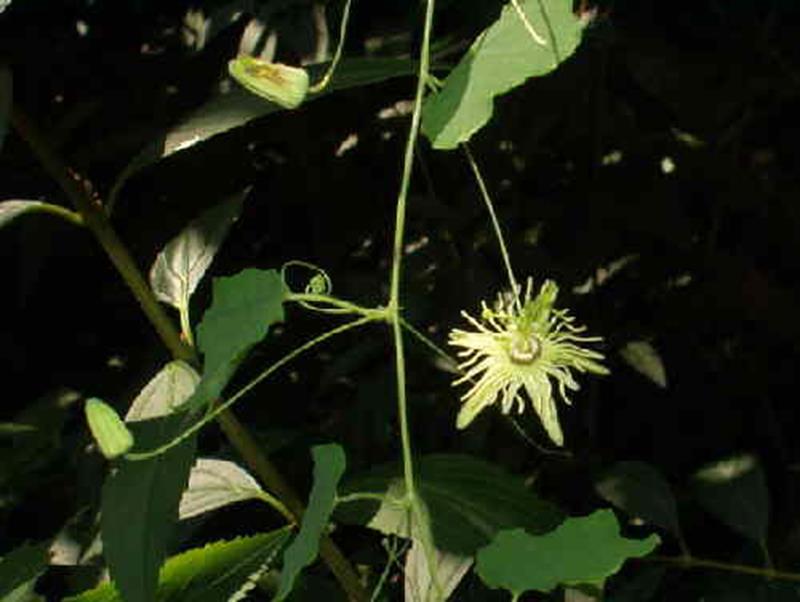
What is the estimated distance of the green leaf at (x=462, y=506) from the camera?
101 centimetres

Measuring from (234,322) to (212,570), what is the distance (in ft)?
1.05

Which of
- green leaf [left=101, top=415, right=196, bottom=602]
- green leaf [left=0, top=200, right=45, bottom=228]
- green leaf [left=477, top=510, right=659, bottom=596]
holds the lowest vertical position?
green leaf [left=101, top=415, right=196, bottom=602]

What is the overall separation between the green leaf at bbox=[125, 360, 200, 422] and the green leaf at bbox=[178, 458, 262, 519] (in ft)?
0.28

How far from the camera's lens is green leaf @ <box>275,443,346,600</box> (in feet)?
2.32

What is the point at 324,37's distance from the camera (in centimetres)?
123

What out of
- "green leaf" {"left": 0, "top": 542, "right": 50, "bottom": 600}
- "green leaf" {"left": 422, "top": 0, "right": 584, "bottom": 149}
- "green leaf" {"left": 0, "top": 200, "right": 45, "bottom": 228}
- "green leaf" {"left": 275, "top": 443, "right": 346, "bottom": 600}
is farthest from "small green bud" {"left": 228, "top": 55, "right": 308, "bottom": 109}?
"green leaf" {"left": 0, "top": 542, "right": 50, "bottom": 600}

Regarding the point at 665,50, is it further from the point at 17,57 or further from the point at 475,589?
the point at 17,57

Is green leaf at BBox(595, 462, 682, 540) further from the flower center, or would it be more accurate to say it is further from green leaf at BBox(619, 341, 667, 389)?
the flower center

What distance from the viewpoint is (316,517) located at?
738mm

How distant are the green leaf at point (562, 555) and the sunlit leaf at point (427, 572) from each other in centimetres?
26

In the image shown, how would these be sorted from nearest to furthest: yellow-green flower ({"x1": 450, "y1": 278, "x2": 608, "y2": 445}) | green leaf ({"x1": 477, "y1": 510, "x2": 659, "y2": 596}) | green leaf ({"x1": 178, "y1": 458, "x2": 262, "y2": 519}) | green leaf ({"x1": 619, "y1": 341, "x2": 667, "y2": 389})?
green leaf ({"x1": 477, "y1": 510, "x2": 659, "y2": 596}) < yellow-green flower ({"x1": 450, "y1": 278, "x2": 608, "y2": 445}) < green leaf ({"x1": 178, "y1": 458, "x2": 262, "y2": 519}) < green leaf ({"x1": 619, "y1": 341, "x2": 667, "y2": 389})

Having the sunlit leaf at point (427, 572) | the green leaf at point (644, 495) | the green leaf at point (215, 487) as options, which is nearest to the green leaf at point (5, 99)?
the green leaf at point (215, 487)

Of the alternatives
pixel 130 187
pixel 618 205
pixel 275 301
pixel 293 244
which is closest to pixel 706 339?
pixel 618 205

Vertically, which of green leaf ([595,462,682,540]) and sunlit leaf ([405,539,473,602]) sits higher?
sunlit leaf ([405,539,473,602])
